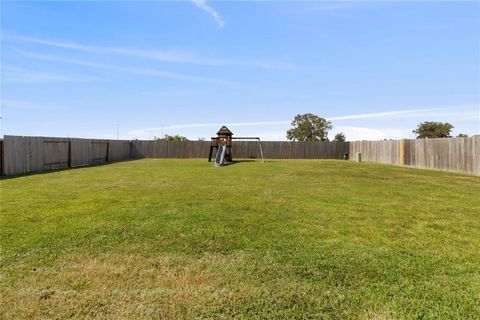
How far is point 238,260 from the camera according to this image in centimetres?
348

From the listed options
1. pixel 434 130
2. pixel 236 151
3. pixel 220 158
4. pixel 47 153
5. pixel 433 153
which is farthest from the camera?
pixel 434 130

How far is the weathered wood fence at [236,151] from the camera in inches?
546

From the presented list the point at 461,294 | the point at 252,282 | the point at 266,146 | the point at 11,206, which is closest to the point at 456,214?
the point at 461,294

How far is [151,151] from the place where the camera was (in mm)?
30938

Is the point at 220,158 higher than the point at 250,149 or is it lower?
lower

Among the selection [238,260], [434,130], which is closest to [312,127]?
[434,130]

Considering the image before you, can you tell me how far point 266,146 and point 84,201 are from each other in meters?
25.2

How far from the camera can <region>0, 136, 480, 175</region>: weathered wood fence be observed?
546 inches

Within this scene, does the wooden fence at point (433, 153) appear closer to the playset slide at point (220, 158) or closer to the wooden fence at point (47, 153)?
the playset slide at point (220, 158)

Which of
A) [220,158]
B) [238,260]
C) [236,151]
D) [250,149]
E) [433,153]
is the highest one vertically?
[250,149]

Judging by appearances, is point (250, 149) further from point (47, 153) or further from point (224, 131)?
point (47, 153)

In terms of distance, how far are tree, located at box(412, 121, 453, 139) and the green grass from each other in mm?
42680

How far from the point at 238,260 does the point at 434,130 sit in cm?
4870

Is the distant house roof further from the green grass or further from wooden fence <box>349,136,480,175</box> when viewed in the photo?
the green grass
